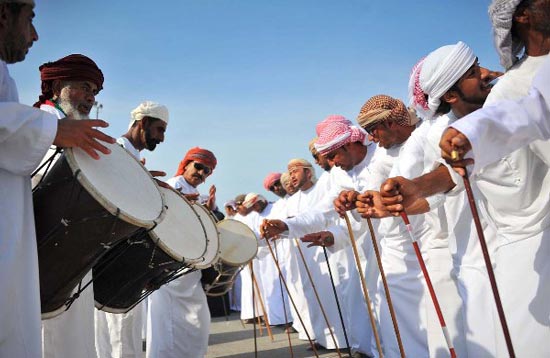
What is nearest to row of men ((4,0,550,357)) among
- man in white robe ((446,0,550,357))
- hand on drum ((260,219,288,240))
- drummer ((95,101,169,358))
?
man in white robe ((446,0,550,357))

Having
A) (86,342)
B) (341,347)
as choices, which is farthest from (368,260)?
(86,342)

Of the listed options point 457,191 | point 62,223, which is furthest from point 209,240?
point 457,191

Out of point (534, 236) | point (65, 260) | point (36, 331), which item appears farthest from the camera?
point (65, 260)

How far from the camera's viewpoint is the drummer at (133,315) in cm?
467

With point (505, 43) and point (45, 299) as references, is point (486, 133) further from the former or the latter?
point (45, 299)

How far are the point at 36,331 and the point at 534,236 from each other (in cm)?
217

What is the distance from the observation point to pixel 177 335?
16.1 feet

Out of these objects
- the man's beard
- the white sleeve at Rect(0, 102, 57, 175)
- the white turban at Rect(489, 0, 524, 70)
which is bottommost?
the white sleeve at Rect(0, 102, 57, 175)

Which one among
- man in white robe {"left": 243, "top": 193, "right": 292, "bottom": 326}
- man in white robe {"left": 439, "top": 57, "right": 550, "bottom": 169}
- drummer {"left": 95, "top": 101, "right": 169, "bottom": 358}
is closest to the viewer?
man in white robe {"left": 439, "top": 57, "right": 550, "bottom": 169}

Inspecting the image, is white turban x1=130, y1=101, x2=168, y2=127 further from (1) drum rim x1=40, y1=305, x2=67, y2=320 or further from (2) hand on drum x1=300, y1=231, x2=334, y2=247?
(1) drum rim x1=40, y1=305, x2=67, y2=320

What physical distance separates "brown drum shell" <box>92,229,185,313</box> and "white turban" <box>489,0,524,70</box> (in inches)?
75.2

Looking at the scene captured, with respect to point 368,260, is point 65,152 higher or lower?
higher

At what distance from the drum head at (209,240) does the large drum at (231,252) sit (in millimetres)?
632

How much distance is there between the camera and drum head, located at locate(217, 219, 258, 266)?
495 cm
